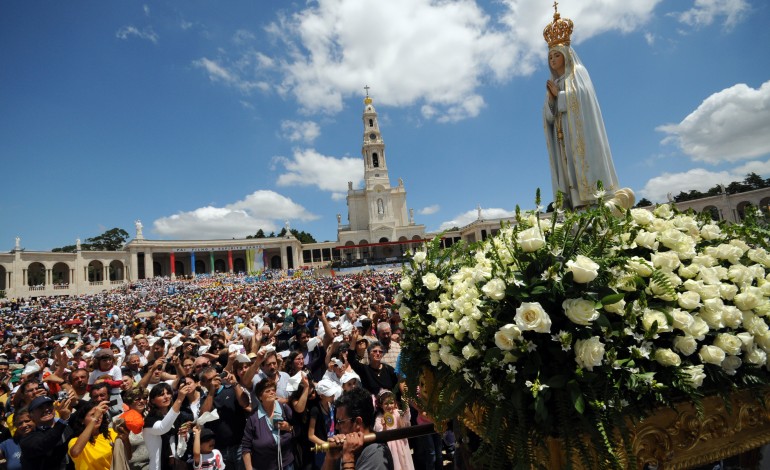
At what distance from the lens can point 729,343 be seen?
1.50 m

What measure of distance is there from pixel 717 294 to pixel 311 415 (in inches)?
160

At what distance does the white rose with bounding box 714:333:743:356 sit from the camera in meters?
1.49

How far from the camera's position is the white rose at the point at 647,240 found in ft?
5.66

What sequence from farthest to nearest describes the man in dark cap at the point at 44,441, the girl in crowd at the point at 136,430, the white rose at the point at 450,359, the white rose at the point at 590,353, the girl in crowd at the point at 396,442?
the girl in crowd at the point at 136,430, the man in dark cap at the point at 44,441, the girl in crowd at the point at 396,442, the white rose at the point at 450,359, the white rose at the point at 590,353

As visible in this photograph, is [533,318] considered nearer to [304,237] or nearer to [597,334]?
[597,334]

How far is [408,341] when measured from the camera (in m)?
2.60

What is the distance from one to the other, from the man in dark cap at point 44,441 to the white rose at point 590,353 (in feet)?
17.8

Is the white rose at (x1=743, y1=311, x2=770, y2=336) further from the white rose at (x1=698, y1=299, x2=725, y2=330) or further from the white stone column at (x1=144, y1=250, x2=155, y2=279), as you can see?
the white stone column at (x1=144, y1=250, x2=155, y2=279)

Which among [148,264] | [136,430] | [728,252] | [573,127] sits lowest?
[136,430]

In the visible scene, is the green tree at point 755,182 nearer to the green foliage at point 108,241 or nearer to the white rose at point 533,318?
the white rose at point 533,318

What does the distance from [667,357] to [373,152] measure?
258 feet

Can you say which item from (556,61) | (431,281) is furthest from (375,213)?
(431,281)

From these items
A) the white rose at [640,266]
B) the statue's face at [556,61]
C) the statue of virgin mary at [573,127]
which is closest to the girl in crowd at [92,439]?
the white rose at [640,266]

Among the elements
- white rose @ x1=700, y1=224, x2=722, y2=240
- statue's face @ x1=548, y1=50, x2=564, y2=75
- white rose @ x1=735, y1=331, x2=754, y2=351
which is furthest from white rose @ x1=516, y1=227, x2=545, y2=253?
statue's face @ x1=548, y1=50, x2=564, y2=75
